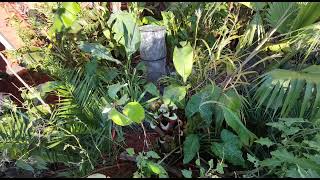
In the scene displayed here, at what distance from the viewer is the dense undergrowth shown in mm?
1709

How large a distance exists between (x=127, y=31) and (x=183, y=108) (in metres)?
0.70

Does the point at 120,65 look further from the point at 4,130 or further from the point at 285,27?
the point at 285,27

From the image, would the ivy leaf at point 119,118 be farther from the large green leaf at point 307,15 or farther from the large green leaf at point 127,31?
the large green leaf at point 307,15

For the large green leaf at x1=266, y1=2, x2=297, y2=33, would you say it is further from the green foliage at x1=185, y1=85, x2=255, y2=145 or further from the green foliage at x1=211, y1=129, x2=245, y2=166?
the green foliage at x1=211, y1=129, x2=245, y2=166

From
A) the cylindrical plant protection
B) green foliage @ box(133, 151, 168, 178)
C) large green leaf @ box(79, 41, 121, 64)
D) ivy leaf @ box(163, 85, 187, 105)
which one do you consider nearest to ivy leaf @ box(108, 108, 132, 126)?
green foliage @ box(133, 151, 168, 178)

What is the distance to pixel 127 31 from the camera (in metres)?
2.37

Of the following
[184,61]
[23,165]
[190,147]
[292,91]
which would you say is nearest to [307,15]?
[292,91]

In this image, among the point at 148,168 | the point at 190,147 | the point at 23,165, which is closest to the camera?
the point at 148,168

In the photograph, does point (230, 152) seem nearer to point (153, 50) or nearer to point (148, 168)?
point (148, 168)

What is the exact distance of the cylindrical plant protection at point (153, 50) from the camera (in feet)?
7.71

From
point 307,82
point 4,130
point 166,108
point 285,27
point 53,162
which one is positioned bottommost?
point 53,162

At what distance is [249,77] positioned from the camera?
7.57 ft

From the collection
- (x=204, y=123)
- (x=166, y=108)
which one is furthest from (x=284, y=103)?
(x=166, y=108)

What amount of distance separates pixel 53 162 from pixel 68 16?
91 cm
